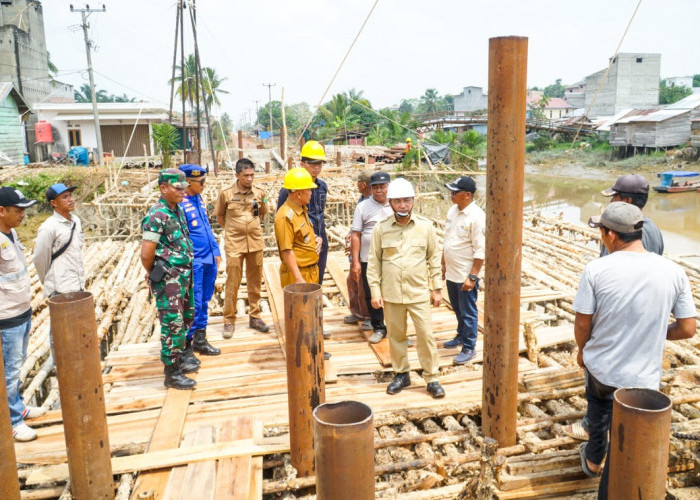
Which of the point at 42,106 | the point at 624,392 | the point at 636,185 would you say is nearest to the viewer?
the point at 624,392

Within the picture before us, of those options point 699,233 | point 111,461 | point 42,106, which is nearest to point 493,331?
point 111,461

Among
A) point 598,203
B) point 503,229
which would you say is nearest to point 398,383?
point 503,229

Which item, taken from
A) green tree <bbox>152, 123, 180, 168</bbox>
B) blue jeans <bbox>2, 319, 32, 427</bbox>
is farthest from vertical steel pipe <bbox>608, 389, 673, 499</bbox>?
green tree <bbox>152, 123, 180, 168</bbox>

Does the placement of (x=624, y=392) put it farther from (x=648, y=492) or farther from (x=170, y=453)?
(x=170, y=453)

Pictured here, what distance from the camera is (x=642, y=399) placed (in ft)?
7.89

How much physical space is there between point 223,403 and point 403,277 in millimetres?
1581

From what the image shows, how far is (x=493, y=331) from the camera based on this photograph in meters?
3.25

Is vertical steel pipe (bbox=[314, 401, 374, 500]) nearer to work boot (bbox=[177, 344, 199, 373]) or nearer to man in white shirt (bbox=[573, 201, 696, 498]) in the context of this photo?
man in white shirt (bbox=[573, 201, 696, 498])

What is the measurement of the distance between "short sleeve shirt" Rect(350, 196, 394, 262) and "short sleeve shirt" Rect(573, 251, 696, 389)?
2405 millimetres

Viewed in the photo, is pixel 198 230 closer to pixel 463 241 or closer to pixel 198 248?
pixel 198 248

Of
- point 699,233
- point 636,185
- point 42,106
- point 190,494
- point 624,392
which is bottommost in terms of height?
point 699,233

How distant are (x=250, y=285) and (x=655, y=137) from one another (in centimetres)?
3347

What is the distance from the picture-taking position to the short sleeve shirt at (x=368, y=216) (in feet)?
16.2

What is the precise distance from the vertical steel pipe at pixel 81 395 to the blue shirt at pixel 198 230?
1.93 m
